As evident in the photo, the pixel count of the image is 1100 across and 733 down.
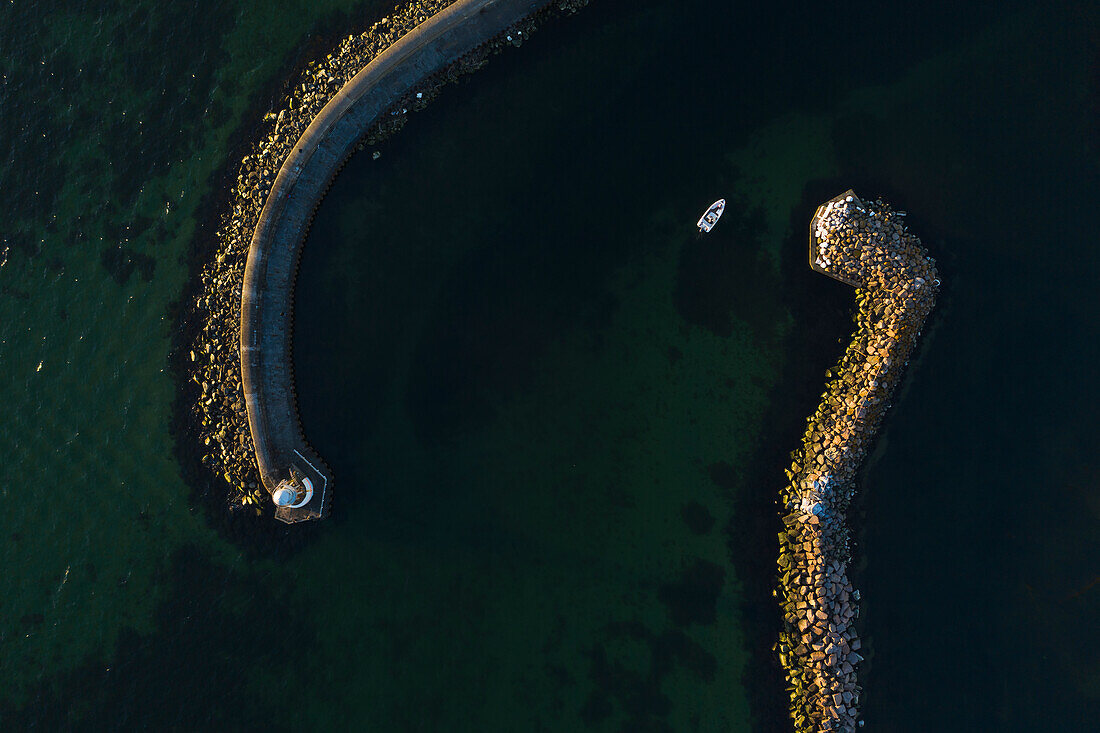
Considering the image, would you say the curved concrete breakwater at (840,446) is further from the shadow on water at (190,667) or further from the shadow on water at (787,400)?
the shadow on water at (190,667)

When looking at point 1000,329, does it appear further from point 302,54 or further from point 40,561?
point 40,561

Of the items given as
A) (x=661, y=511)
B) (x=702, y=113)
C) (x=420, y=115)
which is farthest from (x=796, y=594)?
(x=420, y=115)

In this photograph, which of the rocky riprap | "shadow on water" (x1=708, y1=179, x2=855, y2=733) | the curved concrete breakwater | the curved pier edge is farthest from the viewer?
the rocky riprap

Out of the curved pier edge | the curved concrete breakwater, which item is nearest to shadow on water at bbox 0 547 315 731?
the curved pier edge

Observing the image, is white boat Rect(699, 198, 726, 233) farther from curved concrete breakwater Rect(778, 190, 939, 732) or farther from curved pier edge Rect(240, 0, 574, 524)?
curved pier edge Rect(240, 0, 574, 524)

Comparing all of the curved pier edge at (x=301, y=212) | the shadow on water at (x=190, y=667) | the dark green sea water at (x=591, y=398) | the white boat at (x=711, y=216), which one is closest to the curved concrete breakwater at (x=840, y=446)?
the dark green sea water at (x=591, y=398)

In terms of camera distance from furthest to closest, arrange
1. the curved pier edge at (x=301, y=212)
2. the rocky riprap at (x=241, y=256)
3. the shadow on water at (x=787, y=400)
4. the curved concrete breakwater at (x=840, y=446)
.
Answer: the rocky riprap at (x=241, y=256) → the shadow on water at (x=787, y=400) → the curved pier edge at (x=301, y=212) → the curved concrete breakwater at (x=840, y=446)
